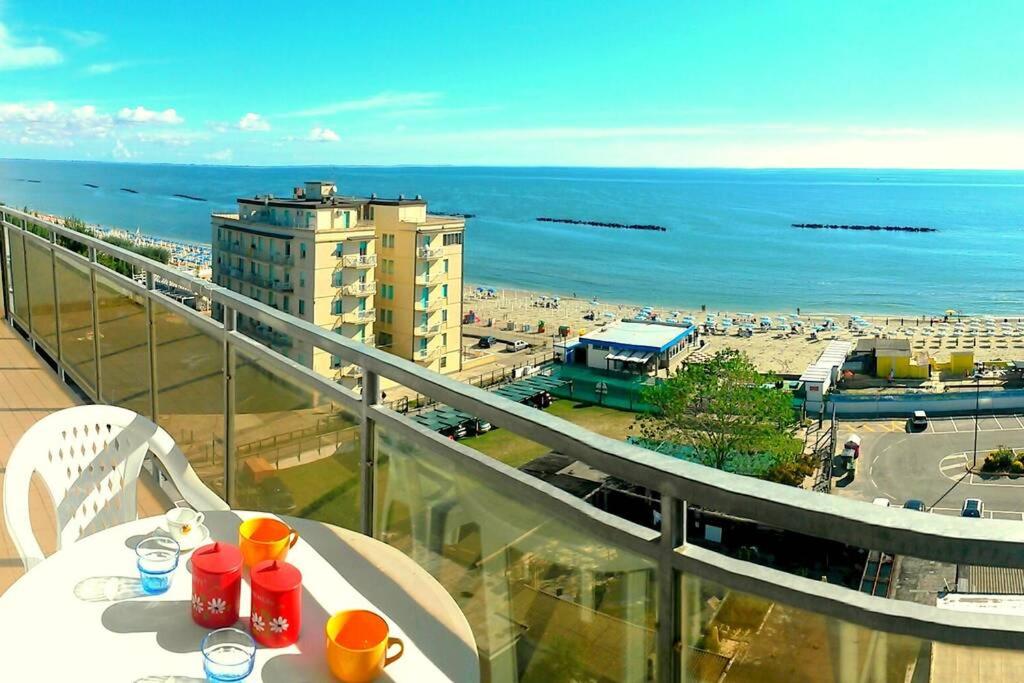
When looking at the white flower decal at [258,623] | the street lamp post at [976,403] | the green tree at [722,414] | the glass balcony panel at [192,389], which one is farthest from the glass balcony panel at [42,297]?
the street lamp post at [976,403]

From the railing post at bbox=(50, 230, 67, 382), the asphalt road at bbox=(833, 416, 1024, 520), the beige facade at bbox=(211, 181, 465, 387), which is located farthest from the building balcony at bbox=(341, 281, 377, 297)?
the railing post at bbox=(50, 230, 67, 382)

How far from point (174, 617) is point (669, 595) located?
891 mm

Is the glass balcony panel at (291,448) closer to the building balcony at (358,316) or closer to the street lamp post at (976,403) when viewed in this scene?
the street lamp post at (976,403)

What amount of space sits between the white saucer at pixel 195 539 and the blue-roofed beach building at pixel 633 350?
3365 cm

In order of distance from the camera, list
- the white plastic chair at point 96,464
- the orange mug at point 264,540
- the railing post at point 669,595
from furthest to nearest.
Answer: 1. the white plastic chair at point 96,464
2. the orange mug at point 264,540
3. the railing post at point 669,595

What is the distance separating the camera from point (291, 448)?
250 cm

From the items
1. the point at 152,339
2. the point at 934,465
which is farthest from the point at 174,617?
the point at 934,465

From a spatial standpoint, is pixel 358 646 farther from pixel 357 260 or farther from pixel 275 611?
pixel 357 260

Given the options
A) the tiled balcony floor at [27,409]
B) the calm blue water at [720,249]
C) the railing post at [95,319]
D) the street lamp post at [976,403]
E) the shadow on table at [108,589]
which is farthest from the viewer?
the calm blue water at [720,249]

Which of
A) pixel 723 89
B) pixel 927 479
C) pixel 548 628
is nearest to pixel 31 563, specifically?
pixel 548 628

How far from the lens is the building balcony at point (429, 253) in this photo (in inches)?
1383

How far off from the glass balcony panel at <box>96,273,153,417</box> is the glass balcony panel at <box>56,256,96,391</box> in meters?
0.21

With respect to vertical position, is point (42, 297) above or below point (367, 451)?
above

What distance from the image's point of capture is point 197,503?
2.28 metres
